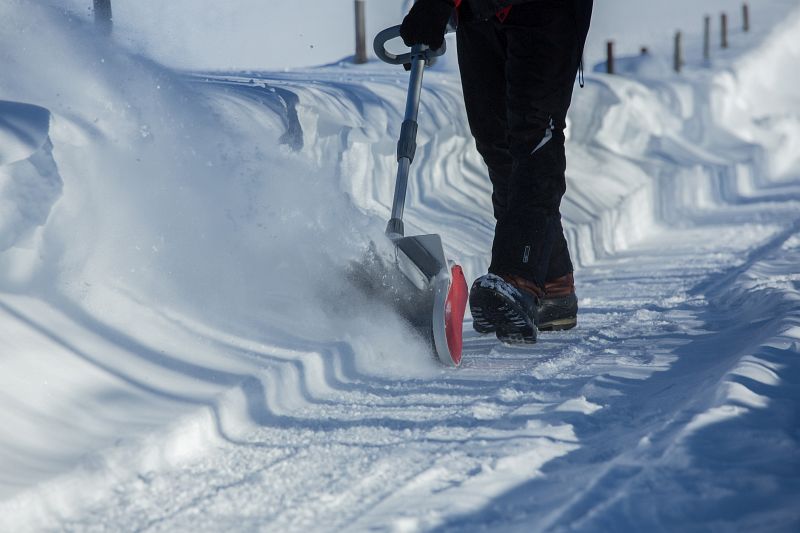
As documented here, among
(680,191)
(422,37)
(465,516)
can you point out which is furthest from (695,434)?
(680,191)

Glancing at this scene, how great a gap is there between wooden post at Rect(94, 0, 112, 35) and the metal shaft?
144 centimetres

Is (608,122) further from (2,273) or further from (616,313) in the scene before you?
(2,273)

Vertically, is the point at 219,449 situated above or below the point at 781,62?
below

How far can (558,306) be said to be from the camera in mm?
3180

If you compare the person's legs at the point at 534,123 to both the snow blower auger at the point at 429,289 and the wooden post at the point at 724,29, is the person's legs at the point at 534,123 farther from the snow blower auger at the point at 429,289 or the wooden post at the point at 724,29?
the wooden post at the point at 724,29

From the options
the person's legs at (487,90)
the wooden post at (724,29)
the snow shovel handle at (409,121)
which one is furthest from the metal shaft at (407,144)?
the wooden post at (724,29)

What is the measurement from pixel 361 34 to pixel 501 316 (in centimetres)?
1115

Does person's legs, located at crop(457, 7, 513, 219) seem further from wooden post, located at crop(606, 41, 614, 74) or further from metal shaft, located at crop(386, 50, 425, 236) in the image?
wooden post, located at crop(606, 41, 614, 74)

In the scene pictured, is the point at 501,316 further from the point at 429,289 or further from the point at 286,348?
the point at 286,348

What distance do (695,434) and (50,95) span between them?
229 cm

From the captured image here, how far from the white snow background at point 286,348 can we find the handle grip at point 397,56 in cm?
53

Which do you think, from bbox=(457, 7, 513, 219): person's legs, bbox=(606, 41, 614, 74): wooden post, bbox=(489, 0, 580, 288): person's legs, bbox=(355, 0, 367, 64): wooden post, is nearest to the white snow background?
bbox=(489, 0, 580, 288): person's legs

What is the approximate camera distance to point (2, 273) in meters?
2.35

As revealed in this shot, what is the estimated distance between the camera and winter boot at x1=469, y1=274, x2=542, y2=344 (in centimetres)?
285
